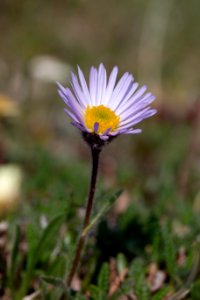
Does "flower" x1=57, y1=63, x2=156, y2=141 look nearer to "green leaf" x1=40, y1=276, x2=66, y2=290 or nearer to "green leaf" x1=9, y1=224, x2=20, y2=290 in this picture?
"green leaf" x1=40, y1=276, x2=66, y2=290

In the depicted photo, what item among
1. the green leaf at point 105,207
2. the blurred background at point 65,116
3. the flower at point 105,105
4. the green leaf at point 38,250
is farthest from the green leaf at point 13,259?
the flower at point 105,105

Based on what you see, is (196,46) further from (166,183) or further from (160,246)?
(160,246)

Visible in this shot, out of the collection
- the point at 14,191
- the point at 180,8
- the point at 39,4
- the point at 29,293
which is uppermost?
the point at 39,4

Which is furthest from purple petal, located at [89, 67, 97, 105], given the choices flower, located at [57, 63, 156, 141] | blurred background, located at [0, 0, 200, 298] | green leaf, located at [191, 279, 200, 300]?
green leaf, located at [191, 279, 200, 300]

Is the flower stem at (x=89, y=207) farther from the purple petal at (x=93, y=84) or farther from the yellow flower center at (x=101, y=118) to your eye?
the purple petal at (x=93, y=84)

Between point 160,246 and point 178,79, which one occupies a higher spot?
point 178,79

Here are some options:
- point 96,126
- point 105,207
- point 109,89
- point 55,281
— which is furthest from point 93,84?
point 55,281

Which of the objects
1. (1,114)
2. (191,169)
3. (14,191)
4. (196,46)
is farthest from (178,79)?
(14,191)
